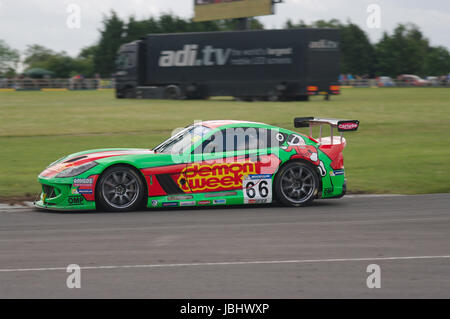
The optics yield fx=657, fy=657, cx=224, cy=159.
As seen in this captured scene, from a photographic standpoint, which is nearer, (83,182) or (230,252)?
(230,252)

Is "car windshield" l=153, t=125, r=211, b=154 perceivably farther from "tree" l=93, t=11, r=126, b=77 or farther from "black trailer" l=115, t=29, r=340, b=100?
"tree" l=93, t=11, r=126, b=77

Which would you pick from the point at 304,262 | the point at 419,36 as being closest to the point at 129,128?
the point at 304,262

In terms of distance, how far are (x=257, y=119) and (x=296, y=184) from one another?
14476 mm

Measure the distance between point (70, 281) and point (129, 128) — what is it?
1616 cm

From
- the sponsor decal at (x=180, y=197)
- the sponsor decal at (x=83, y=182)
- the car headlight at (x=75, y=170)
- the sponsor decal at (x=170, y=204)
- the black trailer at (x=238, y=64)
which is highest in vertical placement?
the black trailer at (x=238, y=64)

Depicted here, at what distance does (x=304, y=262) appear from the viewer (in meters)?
6.29

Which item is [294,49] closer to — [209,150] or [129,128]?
[129,128]

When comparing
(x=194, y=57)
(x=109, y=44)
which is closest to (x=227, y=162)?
(x=194, y=57)

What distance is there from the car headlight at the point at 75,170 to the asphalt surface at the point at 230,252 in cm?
57

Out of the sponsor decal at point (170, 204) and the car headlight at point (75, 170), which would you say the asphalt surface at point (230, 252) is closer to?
the sponsor decal at point (170, 204)

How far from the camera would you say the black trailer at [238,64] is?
35.8m

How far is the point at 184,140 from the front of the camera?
9625 mm

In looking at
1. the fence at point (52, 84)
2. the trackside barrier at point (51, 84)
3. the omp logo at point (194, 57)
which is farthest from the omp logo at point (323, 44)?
the fence at point (52, 84)

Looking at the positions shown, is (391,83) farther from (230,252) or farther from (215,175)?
(230,252)
